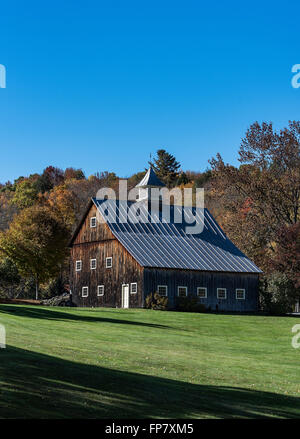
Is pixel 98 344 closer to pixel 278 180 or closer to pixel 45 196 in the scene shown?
pixel 278 180

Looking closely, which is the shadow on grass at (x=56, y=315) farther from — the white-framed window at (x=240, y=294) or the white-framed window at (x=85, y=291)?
the white-framed window at (x=240, y=294)

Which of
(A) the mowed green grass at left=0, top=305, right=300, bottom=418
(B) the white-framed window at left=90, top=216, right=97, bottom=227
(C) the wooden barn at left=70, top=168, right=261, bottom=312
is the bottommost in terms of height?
(A) the mowed green grass at left=0, top=305, right=300, bottom=418

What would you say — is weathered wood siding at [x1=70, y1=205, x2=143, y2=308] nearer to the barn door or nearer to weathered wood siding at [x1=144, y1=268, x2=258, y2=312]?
the barn door

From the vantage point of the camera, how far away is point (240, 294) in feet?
180

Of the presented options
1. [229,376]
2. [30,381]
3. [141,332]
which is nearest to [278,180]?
[141,332]

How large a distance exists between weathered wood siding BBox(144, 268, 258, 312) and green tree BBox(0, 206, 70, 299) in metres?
19.7

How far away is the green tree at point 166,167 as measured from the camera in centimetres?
12012

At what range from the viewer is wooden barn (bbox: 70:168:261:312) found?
5150 cm

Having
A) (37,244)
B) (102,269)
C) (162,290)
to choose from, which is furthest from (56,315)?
(37,244)

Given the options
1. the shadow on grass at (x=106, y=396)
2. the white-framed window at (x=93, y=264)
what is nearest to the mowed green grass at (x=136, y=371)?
the shadow on grass at (x=106, y=396)

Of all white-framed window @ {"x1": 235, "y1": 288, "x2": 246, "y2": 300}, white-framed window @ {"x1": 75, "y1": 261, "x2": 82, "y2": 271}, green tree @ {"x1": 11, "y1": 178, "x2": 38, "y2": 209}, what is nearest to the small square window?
white-framed window @ {"x1": 75, "y1": 261, "x2": 82, "y2": 271}

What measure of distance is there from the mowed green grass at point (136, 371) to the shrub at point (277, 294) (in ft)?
57.8

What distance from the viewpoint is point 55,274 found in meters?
69.5

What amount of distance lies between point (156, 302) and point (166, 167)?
7332 centimetres
